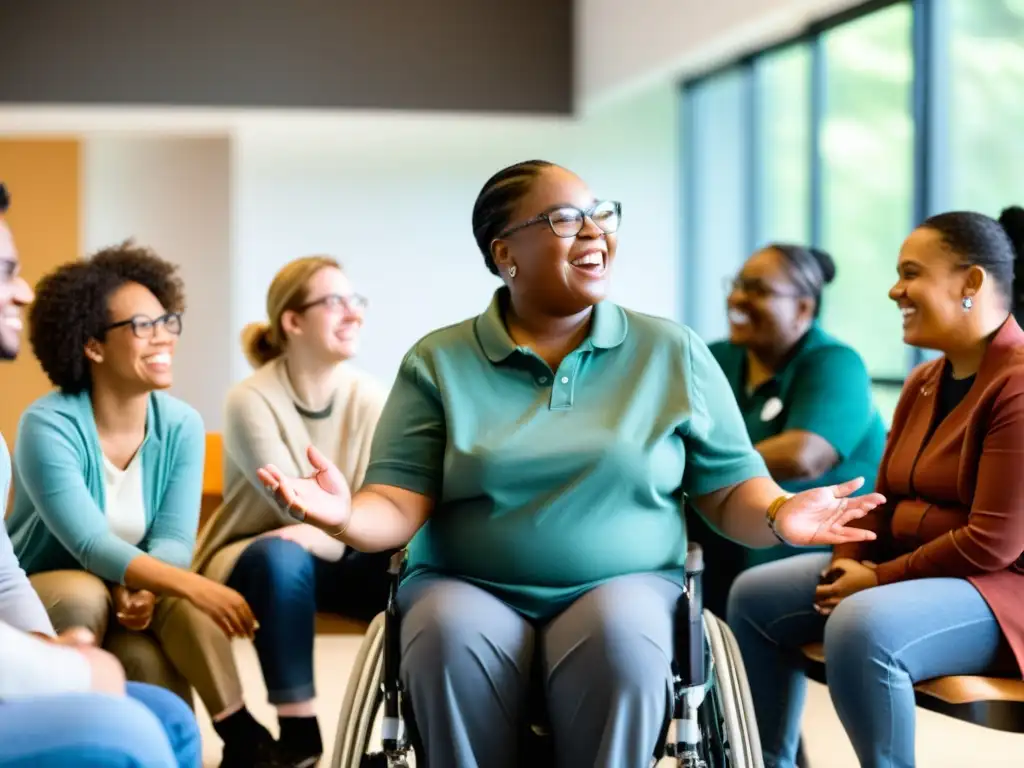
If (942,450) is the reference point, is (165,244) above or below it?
above

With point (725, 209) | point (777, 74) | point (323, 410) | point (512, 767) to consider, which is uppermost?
point (777, 74)

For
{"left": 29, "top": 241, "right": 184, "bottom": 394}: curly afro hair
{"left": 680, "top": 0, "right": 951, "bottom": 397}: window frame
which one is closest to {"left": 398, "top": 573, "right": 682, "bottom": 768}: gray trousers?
{"left": 29, "top": 241, "right": 184, "bottom": 394}: curly afro hair

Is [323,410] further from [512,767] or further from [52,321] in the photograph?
[512,767]

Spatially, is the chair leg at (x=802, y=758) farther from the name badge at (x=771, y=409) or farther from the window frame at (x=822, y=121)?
the window frame at (x=822, y=121)

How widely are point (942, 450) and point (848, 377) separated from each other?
2.18 feet

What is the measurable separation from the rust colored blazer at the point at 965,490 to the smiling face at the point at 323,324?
4.17 feet

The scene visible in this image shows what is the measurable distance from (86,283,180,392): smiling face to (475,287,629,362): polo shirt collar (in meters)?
0.78

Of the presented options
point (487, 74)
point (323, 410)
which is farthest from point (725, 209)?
point (323, 410)

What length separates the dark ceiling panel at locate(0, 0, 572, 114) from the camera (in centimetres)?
696

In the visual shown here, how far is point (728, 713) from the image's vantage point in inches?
76.5

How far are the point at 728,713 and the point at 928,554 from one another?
0.59 meters

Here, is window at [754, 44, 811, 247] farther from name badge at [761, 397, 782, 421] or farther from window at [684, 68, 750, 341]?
name badge at [761, 397, 782, 421]

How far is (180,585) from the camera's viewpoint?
2500 mm

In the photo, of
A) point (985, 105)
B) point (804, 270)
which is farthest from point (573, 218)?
point (985, 105)
